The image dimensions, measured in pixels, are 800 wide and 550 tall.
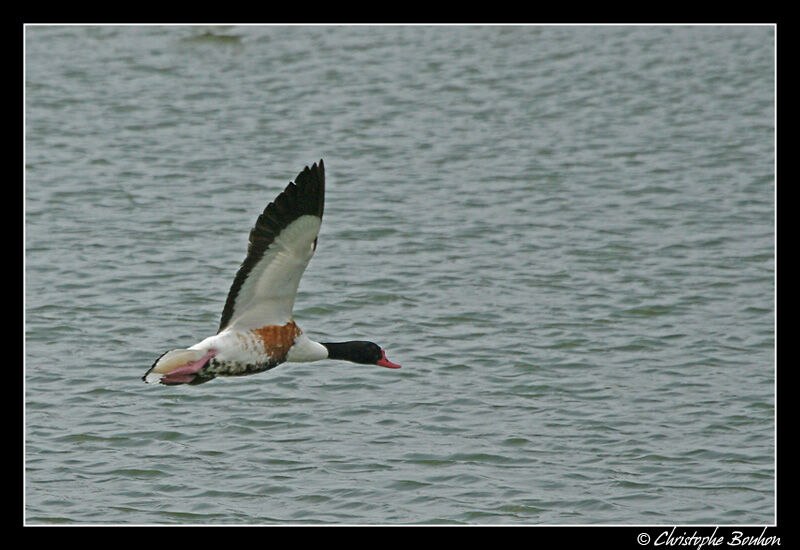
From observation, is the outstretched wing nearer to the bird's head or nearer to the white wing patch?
the white wing patch

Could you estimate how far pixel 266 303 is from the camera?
8586 millimetres

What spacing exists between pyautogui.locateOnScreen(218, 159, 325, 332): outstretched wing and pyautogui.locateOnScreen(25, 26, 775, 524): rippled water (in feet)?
5.29

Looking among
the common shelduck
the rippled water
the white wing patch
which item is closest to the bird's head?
the common shelduck

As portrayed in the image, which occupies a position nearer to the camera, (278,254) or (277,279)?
(278,254)

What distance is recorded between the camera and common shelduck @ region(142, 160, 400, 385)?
8164 mm

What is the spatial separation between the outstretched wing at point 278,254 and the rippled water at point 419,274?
5.29 ft

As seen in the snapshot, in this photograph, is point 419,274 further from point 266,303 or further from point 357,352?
point 266,303

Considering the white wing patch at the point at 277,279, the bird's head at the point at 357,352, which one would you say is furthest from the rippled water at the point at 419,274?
the white wing patch at the point at 277,279

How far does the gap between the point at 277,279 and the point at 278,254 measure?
20 centimetres

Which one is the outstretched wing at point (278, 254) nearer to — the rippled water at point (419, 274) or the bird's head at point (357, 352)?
the bird's head at point (357, 352)

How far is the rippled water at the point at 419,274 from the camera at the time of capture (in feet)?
32.7

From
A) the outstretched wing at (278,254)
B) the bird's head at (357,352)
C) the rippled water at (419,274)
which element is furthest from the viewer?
the rippled water at (419,274)

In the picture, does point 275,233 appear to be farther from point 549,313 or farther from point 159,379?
point 549,313

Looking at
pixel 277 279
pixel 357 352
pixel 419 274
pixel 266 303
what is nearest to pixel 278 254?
pixel 277 279
